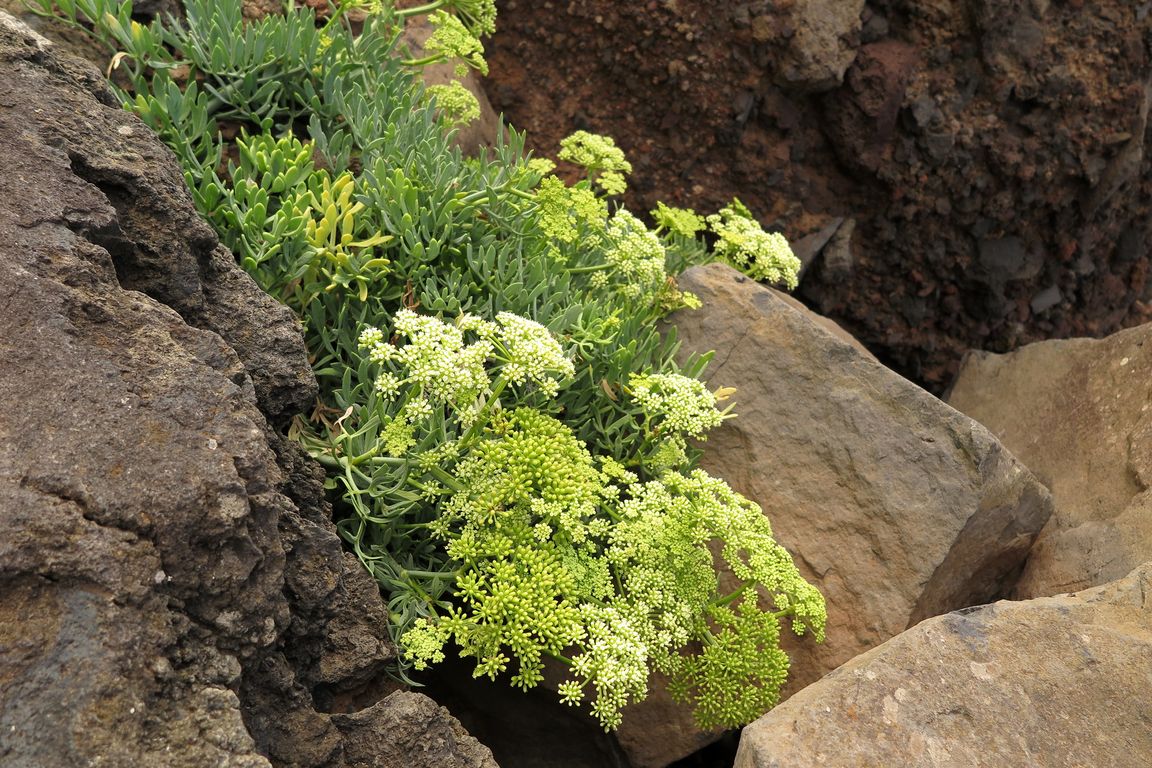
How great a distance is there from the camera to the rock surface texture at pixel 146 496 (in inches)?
91.9

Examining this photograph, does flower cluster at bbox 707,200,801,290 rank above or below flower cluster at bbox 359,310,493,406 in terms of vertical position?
above

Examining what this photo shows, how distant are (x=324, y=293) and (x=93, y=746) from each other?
83.5 inches

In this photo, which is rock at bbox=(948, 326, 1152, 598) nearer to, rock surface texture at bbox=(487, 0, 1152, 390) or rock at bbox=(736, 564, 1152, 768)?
rock surface texture at bbox=(487, 0, 1152, 390)

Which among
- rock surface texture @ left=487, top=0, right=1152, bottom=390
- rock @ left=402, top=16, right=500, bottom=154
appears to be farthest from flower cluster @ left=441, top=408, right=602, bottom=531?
rock surface texture @ left=487, top=0, right=1152, bottom=390

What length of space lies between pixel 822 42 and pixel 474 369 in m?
4.04

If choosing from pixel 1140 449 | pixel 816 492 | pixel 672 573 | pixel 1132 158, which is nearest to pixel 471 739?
pixel 672 573

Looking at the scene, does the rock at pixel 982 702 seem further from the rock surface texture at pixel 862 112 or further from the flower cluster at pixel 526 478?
the rock surface texture at pixel 862 112

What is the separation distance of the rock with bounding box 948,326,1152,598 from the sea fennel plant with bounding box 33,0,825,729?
1.58 meters

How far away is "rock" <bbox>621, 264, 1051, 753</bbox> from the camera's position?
4496mm

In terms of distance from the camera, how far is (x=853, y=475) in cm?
467

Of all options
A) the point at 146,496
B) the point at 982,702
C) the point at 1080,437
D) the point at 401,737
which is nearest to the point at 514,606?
the point at 401,737

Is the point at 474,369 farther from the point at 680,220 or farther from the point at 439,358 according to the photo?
the point at 680,220

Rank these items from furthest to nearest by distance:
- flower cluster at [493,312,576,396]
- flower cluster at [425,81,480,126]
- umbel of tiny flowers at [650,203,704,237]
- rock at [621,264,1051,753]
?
umbel of tiny flowers at [650,203,704,237] → flower cluster at [425,81,480,126] → rock at [621,264,1051,753] → flower cluster at [493,312,576,396]

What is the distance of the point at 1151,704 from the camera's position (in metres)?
3.22
